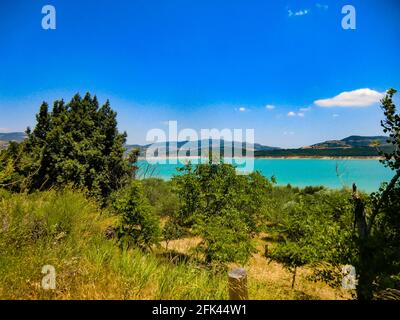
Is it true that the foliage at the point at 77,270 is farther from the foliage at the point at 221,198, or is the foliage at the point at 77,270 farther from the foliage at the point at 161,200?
the foliage at the point at 161,200

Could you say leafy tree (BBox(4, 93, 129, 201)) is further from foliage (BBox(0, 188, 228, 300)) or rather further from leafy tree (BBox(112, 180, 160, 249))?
foliage (BBox(0, 188, 228, 300))

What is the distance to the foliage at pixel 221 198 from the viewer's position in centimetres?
1470

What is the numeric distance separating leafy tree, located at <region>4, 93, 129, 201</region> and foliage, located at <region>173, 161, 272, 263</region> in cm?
755

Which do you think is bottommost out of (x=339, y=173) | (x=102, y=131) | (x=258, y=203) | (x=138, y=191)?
(x=258, y=203)

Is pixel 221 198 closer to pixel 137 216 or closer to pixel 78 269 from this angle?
pixel 137 216

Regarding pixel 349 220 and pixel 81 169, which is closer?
pixel 349 220

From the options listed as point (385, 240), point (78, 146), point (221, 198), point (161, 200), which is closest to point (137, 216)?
point (221, 198)

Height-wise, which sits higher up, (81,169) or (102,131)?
(102,131)

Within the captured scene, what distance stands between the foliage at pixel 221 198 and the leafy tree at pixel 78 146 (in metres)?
7.55
